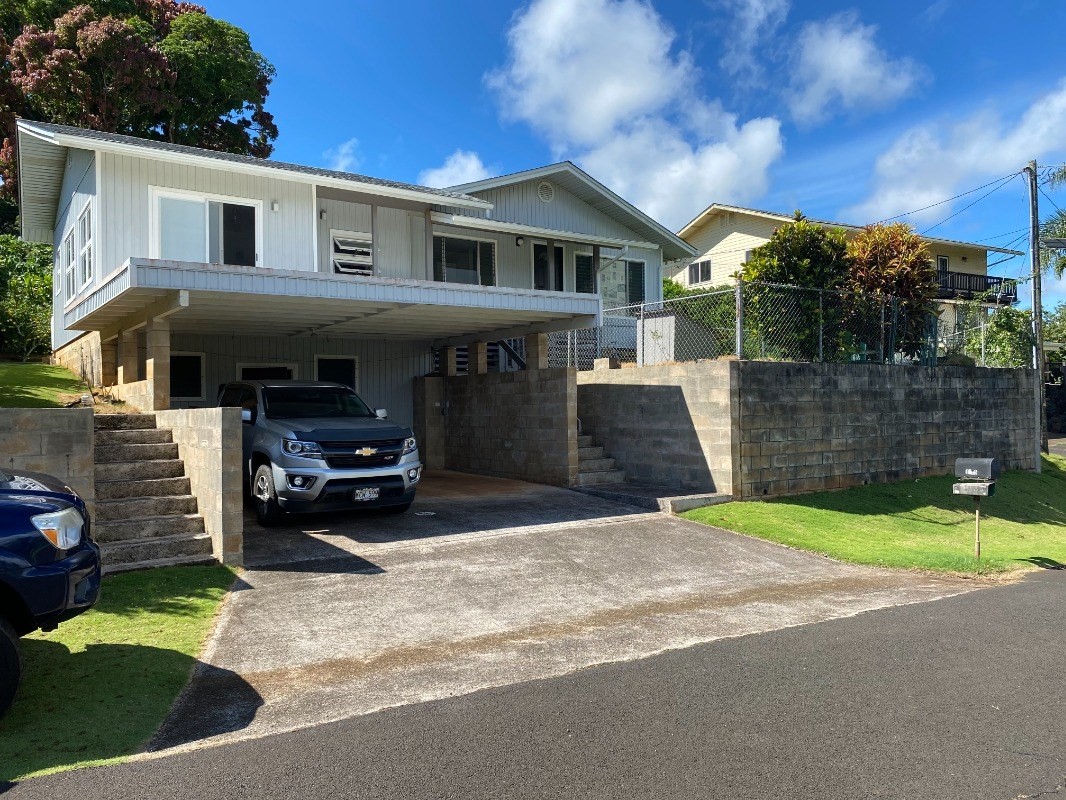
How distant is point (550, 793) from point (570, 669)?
189 cm

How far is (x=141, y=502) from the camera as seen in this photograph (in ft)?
27.7

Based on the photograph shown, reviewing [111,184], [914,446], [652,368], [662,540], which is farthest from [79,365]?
[914,446]

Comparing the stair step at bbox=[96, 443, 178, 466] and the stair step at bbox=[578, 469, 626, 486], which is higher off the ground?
the stair step at bbox=[96, 443, 178, 466]

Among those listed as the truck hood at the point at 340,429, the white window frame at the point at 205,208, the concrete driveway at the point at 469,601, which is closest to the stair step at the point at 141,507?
the concrete driveway at the point at 469,601

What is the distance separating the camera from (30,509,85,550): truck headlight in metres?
4.54

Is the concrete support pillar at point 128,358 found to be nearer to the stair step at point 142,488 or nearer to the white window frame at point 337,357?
the white window frame at point 337,357

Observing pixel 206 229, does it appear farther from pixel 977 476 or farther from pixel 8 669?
pixel 977 476

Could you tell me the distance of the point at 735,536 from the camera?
10.5 m

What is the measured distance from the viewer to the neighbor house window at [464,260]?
18.4 metres

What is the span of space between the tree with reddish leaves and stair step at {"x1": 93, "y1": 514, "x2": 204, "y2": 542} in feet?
64.9

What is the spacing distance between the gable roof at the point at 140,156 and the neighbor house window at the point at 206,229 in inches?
28.6

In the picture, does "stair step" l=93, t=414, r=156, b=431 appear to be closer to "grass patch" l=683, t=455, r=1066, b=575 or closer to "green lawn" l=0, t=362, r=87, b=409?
"green lawn" l=0, t=362, r=87, b=409

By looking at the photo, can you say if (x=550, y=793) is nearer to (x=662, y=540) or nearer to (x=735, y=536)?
(x=662, y=540)

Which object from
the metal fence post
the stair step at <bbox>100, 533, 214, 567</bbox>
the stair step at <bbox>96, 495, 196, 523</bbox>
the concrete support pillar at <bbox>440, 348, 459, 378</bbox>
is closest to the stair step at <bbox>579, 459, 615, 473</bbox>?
the metal fence post
